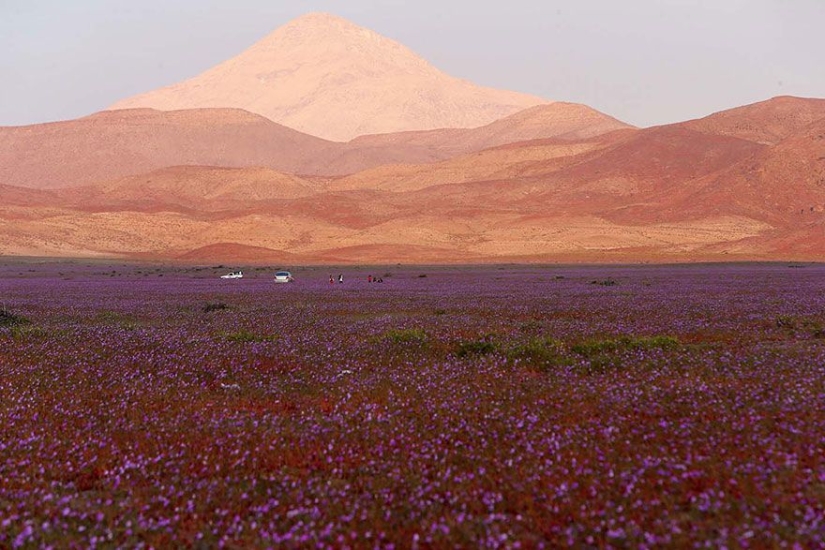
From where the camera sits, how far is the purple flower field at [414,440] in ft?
20.1

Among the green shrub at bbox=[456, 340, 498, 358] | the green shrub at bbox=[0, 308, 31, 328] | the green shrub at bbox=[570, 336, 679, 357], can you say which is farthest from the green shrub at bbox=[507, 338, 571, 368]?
the green shrub at bbox=[0, 308, 31, 328]

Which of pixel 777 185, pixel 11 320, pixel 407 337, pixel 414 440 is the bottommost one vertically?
pixel 414 440

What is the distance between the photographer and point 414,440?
8516mm

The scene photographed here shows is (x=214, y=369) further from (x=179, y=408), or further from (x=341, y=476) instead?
(x=341, y=476)

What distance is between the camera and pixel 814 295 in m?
29.7

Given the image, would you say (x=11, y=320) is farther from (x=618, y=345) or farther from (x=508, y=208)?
(x=508, y=208)

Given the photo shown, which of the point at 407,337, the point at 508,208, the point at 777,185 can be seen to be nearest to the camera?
the point at 407,337

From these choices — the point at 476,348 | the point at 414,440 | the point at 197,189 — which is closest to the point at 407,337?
the point at 476,348

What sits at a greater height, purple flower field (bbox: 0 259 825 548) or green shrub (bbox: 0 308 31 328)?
green shrub (bbox: 0 308 31 328)

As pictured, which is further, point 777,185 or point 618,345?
point 777,185

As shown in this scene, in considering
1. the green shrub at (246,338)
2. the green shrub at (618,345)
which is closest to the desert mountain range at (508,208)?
the green shrub at (618,345)

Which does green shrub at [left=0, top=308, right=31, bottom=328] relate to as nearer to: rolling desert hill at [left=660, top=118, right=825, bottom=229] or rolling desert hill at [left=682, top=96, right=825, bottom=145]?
rolling desert hill at [left=660, top=118, right=825, bottom=229]

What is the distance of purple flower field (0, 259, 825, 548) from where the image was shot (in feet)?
20.1

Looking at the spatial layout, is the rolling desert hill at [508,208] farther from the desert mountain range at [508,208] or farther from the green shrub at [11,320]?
the green shrub at [11,320]
